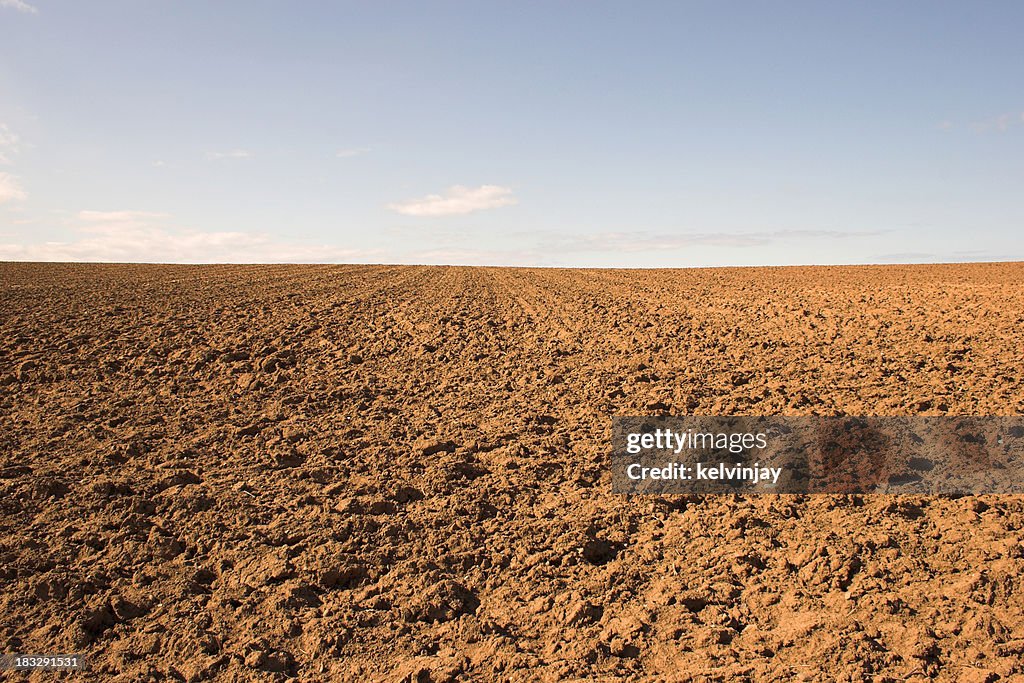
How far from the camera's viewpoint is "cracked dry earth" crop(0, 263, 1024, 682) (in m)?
4.07

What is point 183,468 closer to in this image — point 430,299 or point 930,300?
point 430,299

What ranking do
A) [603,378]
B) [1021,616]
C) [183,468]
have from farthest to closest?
[603,378]
[183,468]
[1021,616]

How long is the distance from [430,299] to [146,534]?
38.0 ft

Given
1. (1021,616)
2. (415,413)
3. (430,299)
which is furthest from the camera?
(430,299)

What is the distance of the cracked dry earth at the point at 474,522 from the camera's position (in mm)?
4070

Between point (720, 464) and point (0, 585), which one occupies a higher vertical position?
point (720, 464)

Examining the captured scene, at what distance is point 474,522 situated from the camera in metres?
5.61

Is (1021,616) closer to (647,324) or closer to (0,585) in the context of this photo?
(0,585)

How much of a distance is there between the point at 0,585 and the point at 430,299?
12.3m

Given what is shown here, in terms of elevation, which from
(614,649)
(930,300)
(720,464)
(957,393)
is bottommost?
(614,649)

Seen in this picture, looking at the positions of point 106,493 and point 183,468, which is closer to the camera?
point 106,493

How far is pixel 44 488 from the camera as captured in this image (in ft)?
19.8

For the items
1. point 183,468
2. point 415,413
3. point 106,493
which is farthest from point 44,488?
point 415,413

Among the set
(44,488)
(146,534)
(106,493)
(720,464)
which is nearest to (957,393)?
(720,464)
